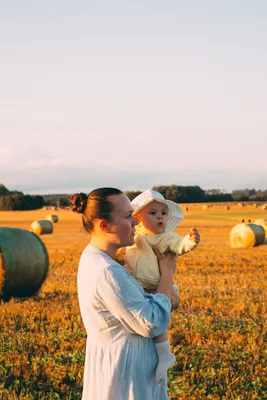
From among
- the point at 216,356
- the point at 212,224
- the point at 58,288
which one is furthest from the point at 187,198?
the point at 216,356

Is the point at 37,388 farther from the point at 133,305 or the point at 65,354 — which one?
the point at 133,305

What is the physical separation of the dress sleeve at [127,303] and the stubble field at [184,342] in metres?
3.44

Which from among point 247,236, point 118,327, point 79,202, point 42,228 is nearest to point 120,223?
point 79,202

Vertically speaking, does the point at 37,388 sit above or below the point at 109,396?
below

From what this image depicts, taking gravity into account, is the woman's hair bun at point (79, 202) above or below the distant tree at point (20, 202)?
above

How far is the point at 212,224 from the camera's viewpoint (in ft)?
174

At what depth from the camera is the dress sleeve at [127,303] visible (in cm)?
357

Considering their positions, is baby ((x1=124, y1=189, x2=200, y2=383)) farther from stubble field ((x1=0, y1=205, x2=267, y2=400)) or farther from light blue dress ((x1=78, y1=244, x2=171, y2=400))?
stubble field ((x1=0, y1=205, x2=267, y2=400))

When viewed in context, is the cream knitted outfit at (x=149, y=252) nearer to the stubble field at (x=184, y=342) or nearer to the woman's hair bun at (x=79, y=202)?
the woman's hair bun at (x=79, y=202)

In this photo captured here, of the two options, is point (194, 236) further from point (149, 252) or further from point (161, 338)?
point (161, 338)

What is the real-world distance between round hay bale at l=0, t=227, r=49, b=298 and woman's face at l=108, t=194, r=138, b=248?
31.2 feet

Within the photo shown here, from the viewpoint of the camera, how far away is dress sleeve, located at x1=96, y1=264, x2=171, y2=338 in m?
3.57

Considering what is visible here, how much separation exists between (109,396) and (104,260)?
91 centimetres

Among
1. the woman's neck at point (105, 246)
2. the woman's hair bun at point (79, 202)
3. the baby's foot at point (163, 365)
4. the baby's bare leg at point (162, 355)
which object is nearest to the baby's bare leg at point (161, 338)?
the baby's bare leg at point (162, 355)
